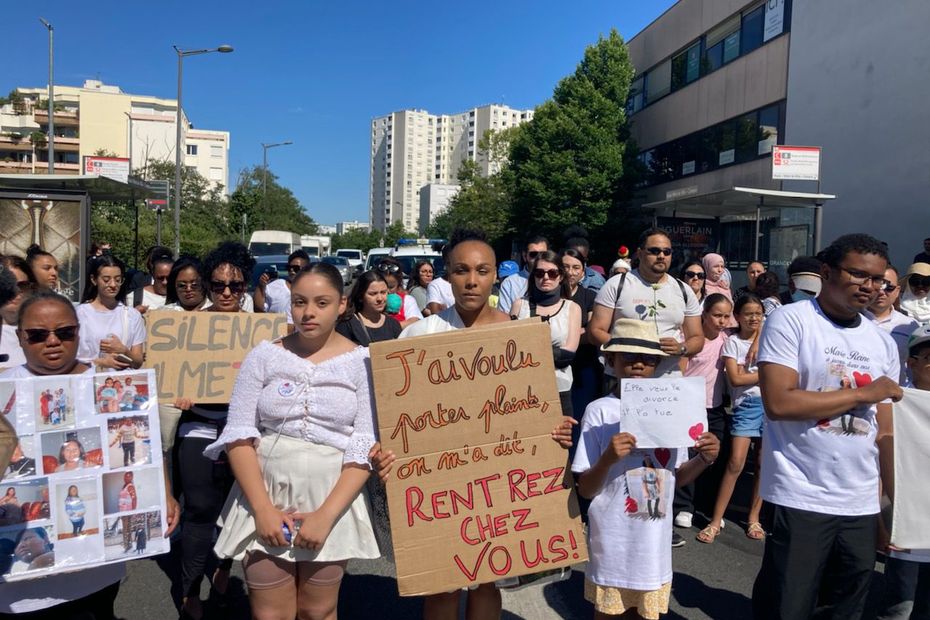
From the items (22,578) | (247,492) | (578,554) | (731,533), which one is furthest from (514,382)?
(731,533)

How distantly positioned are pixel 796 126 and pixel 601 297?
18.3 m

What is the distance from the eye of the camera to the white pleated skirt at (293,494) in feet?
8.91

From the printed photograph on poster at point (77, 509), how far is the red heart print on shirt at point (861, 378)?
3.02 m

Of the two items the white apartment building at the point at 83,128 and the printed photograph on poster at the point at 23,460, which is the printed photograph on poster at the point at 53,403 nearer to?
→ the printed photograph on poster at the point at 23,460

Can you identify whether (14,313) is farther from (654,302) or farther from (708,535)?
(708,535)

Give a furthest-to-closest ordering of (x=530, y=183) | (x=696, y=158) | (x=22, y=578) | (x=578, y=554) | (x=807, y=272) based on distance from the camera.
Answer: (x=530, y=183) < (x=696, y=158) < (x=807, y=272) < (x=578, y=554) < (x=22, y=578)

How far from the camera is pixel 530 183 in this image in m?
32.4

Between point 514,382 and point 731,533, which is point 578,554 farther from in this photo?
point 731,533

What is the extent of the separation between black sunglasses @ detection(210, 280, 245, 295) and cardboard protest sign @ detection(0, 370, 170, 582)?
1.51 metres

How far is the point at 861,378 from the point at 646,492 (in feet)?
3.37

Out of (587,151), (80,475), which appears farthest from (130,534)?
(587,151)

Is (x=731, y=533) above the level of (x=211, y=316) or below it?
below

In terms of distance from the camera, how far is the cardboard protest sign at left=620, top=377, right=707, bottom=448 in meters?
2.79

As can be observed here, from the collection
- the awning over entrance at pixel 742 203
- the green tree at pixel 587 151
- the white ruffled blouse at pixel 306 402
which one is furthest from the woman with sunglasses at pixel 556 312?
the green tree at pixel 587 151
